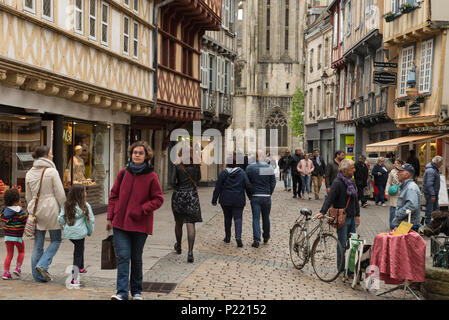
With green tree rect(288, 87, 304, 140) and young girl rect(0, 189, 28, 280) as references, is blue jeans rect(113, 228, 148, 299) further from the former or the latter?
green tree rect(288, 87, 304, 140)

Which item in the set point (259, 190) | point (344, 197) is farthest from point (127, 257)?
point (259, 190)

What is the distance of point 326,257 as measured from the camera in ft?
27.9

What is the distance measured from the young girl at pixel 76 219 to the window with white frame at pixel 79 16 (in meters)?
7.12

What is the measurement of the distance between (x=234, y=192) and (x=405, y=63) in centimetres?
1252

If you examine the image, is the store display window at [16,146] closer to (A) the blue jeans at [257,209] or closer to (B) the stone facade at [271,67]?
(A) the blue jeans at [257,209]

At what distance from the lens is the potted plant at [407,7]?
19.6 m

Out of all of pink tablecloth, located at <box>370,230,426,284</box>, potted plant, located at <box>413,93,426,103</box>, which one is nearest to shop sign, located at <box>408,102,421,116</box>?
potted plant, located at <box>413,93,426,103</box>

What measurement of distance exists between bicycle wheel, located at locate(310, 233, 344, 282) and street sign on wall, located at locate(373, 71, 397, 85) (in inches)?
573

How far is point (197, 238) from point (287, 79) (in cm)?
5807

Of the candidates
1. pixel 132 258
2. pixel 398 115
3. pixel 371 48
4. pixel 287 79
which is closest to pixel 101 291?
pixel 132 258

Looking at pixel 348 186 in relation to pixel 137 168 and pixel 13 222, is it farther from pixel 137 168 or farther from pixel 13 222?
pixel 13 222

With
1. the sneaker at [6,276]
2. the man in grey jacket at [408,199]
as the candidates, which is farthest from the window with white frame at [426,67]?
the sneaker at [6,276]

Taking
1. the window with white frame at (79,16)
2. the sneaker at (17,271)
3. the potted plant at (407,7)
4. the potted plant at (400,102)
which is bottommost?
the sneaker at (17,271)
